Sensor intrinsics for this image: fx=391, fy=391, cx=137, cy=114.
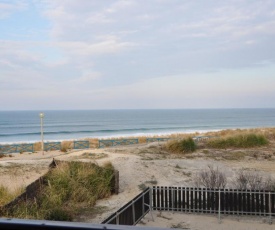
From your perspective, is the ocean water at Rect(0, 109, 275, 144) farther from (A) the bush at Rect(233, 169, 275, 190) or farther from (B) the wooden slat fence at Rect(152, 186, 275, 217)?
(B) the wooden slat fence at Rect(152, 186, 275, 217)

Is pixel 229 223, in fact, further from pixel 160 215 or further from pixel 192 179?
pixel 192 179

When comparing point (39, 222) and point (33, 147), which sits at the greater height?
point (39, 222)

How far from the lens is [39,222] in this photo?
1.56 metres

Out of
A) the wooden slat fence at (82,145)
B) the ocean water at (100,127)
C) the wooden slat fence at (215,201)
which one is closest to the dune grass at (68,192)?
the wooden slat fence at (215,201)

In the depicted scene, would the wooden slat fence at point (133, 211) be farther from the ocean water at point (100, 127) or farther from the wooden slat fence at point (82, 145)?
the ocean water at point (100, 127)

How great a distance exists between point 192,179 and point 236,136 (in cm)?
1196

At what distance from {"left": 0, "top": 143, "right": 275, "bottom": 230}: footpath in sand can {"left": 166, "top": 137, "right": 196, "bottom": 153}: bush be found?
722 mm

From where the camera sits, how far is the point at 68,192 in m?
15.4

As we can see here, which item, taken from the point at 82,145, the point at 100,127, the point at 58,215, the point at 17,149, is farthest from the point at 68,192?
the point at 100,127

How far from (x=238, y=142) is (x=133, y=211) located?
19.3m

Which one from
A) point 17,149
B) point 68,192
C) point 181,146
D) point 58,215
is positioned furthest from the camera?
point 17,149

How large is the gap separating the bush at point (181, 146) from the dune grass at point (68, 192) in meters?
10.1

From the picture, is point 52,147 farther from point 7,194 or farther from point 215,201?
point 215,201

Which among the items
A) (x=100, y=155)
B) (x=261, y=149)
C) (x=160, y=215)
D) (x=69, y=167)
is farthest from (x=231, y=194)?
(x=261, y=149)
